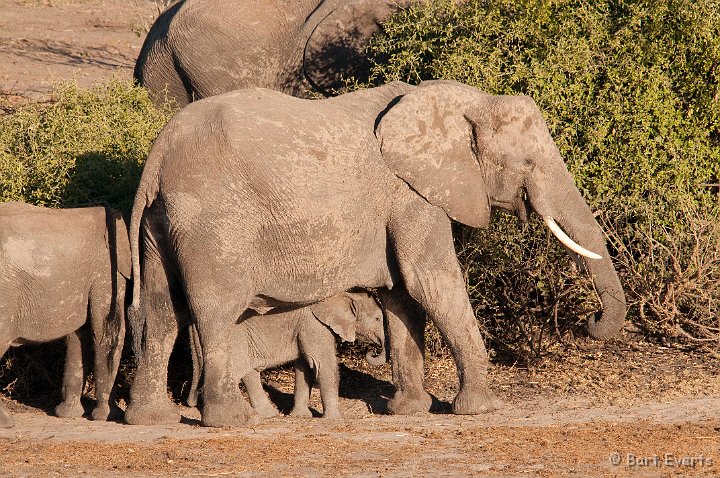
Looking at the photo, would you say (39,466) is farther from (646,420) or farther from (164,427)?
(646,420)

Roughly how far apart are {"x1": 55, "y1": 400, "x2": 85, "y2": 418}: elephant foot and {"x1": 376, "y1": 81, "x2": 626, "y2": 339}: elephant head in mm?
2565

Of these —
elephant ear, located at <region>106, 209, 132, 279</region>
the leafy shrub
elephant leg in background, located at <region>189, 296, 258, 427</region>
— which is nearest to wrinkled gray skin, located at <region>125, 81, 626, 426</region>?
elephant leg in background, located at <region>189, 296, 258, 427</region>

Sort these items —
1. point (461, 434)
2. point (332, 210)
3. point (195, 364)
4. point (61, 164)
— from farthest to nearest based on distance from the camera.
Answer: point (61, 164) → point (195, 364) → point (332, 210) → point (461, 434)

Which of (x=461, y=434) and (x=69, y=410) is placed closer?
(x=461, y=434)

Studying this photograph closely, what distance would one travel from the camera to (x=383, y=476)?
7090 millimetres

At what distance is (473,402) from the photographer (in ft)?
28.8

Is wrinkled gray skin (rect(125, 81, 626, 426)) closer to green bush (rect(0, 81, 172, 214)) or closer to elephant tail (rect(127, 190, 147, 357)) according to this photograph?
elephant tail (rect(127, 190, 147, 357))

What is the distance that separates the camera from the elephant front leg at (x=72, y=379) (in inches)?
358

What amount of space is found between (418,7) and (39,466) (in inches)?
203

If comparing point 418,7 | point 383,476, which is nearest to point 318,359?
Result: point 383,476

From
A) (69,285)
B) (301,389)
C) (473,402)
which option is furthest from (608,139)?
(69,285)

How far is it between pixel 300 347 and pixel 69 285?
1.55 metres

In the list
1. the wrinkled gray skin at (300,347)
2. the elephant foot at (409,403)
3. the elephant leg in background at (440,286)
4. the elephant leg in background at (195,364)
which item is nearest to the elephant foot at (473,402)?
the elephant leg in background at (440,286)

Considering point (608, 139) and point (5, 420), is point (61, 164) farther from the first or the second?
point (608, 139)
